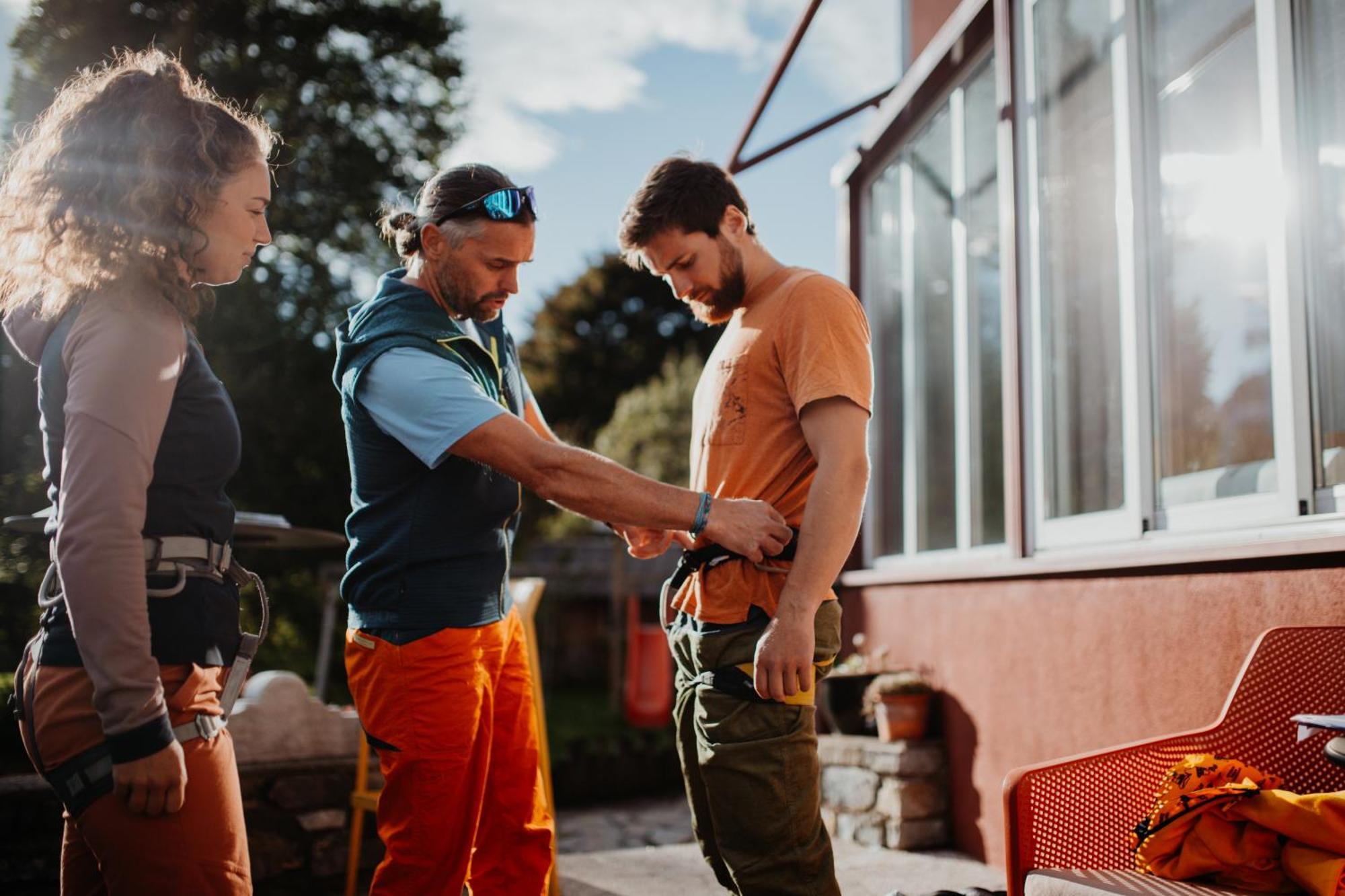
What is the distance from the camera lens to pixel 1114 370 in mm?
3723

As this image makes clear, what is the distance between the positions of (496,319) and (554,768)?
5645mm

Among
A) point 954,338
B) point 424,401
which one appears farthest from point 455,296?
point 954,338

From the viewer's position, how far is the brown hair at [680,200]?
7.06 feet

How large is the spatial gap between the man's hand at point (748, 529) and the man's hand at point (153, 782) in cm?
90

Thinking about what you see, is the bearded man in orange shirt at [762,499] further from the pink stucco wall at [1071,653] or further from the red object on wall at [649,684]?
the red object on wall at [649,684]

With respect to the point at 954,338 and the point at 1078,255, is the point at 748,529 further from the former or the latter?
the point at 954,338

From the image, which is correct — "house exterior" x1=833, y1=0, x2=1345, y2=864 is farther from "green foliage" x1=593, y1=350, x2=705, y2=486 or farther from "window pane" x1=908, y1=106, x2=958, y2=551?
"green foliage" x1=593, y1=350, x2=705, y2=486

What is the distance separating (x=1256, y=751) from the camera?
2.17m

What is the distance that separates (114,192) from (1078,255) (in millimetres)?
3404

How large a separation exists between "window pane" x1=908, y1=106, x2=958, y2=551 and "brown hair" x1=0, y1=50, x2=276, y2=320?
4040mm

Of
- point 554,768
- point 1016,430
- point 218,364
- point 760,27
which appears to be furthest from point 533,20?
point 1016,430

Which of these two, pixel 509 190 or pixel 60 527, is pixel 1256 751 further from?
pixel 60 527

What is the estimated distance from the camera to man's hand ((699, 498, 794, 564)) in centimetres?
185

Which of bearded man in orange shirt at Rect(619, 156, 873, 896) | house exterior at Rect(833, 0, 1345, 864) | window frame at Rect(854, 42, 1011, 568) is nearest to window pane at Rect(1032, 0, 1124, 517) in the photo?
house exterior at Rect(833, 0, 1345, 864)
